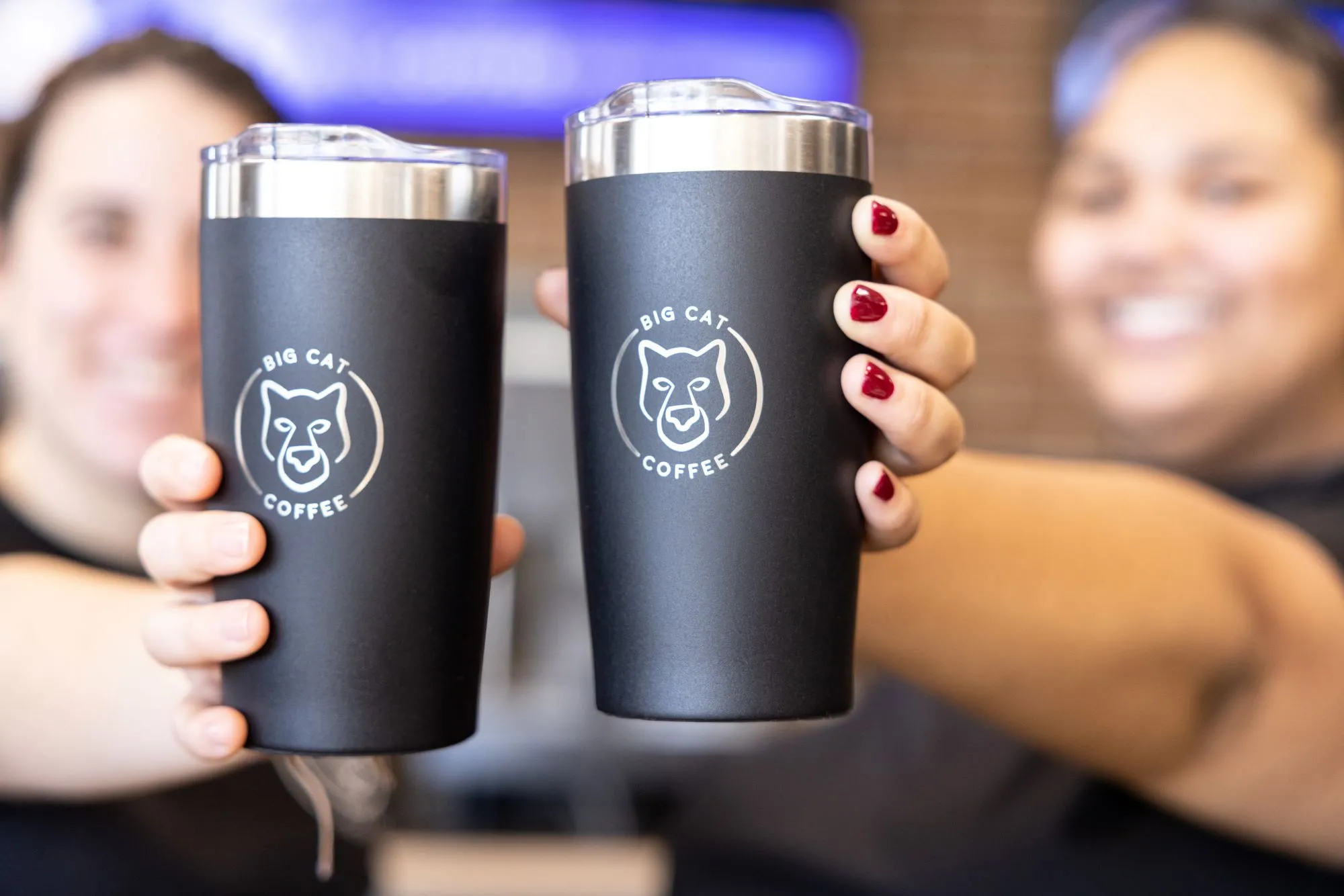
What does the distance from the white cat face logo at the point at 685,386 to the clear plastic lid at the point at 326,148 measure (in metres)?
0.11

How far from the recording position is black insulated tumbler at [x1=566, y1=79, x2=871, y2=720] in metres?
0.54

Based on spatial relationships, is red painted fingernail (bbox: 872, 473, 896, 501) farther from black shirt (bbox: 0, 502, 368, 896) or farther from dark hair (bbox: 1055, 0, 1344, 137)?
dark hair (bbox: 1055, 0, 1344, 137)

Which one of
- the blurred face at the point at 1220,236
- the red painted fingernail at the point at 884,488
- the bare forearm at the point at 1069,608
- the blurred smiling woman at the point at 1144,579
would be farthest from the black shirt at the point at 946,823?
the red painted fingernail at the point at 884,488

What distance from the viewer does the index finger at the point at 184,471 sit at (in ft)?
1.88

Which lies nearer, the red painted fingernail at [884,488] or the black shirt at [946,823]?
the red painted fingernail at [884,488]

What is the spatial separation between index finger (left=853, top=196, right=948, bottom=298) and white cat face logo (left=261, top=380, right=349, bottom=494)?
215mm

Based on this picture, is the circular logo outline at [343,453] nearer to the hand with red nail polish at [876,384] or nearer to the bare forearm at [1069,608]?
the hand with red nail polish at [876,384]

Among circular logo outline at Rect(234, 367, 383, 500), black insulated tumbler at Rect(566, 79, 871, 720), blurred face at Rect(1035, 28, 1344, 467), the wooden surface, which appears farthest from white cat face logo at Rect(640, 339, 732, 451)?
blurred face at Rect(1035, 28, 1344, 467)

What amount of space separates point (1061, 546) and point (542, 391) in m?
2.11

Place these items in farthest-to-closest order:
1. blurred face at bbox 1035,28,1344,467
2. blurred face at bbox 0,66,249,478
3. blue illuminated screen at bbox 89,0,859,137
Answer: blue illuminated screen at bbox 89,0,859,137
blurred face at bbox 1035,28,1344,467
blurred face at bbox 0,66,249,478

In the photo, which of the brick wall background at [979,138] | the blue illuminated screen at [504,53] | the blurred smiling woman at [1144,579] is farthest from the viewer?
the brick wall background at [979,138]

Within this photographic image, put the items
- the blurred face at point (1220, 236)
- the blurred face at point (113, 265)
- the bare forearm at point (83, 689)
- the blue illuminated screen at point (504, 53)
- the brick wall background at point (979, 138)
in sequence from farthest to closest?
the brick wall background at point (979, 138)
the blue illuminated screen at point (504, 53)
the blurred face at point (1220, 236)
the blurred face at point (113, 265)
the bare forearm at point (83, 689)

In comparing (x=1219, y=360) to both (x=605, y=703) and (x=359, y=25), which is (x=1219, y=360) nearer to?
(x=605, y=703)

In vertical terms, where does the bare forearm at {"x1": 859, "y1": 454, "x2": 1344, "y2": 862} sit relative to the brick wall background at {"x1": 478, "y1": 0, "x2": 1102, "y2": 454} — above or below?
below
